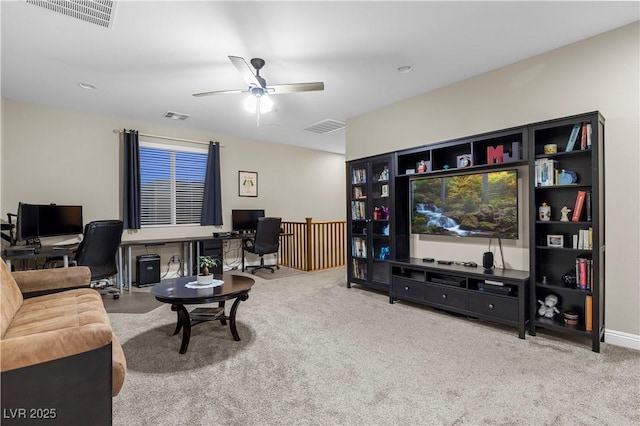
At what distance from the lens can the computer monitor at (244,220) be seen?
6.00m

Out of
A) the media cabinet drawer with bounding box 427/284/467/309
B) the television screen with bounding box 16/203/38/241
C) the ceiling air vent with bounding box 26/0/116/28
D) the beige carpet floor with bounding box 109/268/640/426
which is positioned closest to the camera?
the beige carpet floor with bounding box 109/268/640/426

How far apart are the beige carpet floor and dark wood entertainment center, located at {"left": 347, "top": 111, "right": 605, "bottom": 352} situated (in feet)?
0.83

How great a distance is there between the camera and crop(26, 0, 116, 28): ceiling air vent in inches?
87.5

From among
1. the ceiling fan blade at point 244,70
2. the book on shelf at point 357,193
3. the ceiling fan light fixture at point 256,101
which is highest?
the ceiling fan blade at point 244,70

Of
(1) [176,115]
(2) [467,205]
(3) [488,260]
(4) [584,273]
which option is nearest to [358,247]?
(2) [467,205]

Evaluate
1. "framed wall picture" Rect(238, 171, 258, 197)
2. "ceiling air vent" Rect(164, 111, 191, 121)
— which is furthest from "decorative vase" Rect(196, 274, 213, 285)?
"framed wall picture" Rect(238, 171, 258, 197)

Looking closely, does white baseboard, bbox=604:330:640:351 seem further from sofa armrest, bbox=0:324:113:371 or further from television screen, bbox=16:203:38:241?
television screen, bbox=16:203:38:241

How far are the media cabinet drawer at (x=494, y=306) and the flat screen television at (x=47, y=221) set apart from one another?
508 cm

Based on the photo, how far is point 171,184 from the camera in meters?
5.51

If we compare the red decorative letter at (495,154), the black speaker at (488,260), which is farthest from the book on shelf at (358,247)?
the red decorative letter at (495,154)

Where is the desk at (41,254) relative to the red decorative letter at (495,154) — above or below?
below

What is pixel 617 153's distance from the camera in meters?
2.59

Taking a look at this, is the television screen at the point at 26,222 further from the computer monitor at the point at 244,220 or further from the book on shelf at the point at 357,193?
the book on shelf at the point at 357,193

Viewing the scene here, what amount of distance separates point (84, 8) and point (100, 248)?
257 cm
